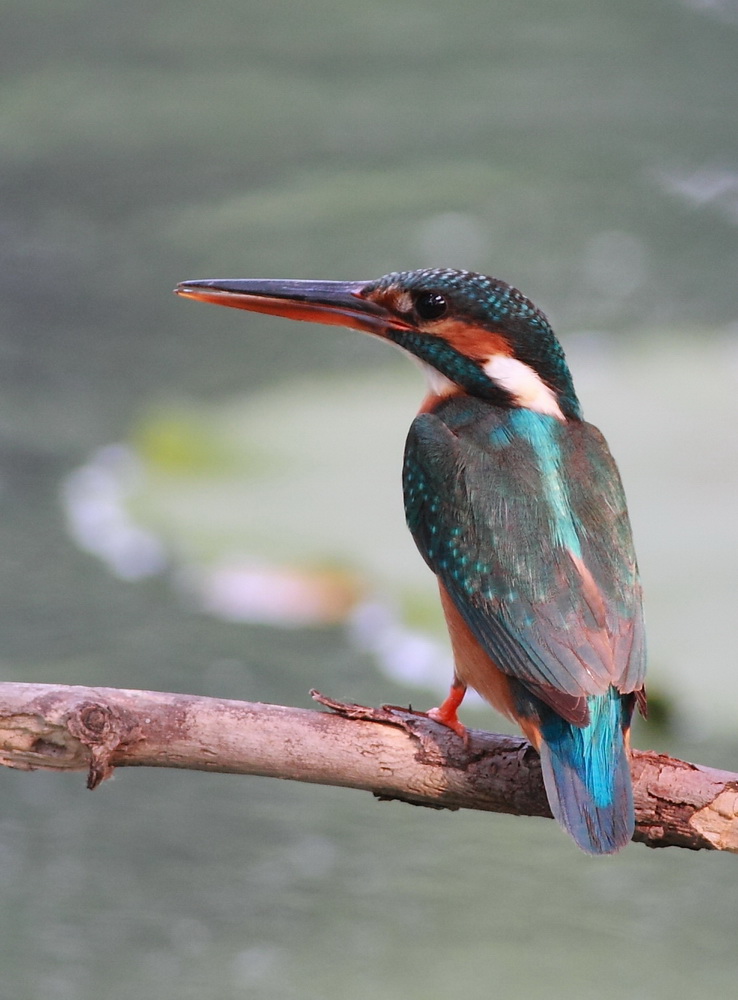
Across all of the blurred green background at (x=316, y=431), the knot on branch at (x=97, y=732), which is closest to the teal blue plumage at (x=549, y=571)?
the knot on branch at (x=97, y=732)

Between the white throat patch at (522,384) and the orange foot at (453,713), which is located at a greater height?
the white throat patch at (522,384)

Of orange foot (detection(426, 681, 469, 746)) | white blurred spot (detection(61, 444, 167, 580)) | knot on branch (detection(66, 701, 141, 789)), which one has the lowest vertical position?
knot on branch (detection(66, 701, 141, 789))

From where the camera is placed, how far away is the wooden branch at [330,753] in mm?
Answer: 1607

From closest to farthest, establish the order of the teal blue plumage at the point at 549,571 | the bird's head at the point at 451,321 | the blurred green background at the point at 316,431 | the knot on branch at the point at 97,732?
1. the knot on branch at the point at 97,732
2. the teal blue plumage at the point at 549,571
3. the bird's head at the point at 451,321
4. the blurred green background at the point at 316,431

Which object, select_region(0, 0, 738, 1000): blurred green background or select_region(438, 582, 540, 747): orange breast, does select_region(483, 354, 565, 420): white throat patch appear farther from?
select_region(0, 0, 738, 1000): blurred green background

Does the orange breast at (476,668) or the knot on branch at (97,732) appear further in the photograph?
the orange breast at (476,668)

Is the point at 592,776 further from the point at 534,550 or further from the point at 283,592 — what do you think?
the point at 283,592

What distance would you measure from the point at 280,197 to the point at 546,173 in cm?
87

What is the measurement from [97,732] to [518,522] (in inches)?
23.6

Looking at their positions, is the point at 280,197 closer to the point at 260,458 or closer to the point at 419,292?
the point at 260,458

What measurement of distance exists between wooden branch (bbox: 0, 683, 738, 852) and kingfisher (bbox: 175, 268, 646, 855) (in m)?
0.05

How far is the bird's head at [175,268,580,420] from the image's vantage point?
81.8 inches

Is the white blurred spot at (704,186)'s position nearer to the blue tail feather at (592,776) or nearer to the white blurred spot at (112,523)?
the white blurred spot at (112,523)

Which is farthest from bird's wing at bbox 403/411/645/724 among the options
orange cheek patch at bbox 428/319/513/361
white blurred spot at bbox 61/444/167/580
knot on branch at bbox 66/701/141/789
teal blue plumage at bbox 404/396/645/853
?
white blurred spot at bbox 61/444/167/580
